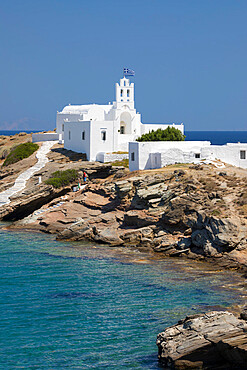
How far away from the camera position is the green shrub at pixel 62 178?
5574cm

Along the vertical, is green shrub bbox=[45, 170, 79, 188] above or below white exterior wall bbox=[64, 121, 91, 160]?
below

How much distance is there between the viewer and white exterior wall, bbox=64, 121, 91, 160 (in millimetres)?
66000

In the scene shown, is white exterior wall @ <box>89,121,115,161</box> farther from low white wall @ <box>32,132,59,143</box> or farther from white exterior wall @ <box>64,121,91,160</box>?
low white wall @ <box>32,132,59,143</box>

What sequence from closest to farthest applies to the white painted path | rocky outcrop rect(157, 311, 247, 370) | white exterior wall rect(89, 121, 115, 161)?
rocky outcrop rect(157, 311, 247, 370) < the white painted path < white exterior wall rect(89, 121, 115, 161)

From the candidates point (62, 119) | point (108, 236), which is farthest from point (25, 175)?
point (108, 236)

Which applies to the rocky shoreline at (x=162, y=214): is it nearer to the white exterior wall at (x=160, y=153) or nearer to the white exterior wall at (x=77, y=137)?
the white exterior wall at (x=160, y=153)

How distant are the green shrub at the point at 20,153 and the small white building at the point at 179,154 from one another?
21.0 metres

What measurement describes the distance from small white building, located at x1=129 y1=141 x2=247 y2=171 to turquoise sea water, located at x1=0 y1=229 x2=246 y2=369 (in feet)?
56.5

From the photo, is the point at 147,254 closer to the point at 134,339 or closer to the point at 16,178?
the point at 134,339

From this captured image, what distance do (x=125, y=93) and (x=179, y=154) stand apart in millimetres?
22049

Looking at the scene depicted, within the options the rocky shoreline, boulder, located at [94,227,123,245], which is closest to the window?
the rocky shoreline

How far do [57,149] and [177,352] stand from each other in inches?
2187

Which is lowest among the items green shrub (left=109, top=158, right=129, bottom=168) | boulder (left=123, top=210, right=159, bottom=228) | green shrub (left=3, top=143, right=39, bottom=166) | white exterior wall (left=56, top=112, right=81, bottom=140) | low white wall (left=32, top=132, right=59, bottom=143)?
boulder (left=123, top=210, right=159, bottom=228)

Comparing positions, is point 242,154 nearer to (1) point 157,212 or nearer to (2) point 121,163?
(1) point 157,212
